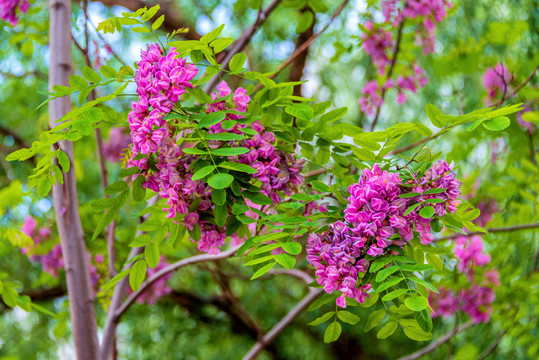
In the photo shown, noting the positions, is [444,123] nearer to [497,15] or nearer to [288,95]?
[288,95]

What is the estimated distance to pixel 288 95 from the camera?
993mm

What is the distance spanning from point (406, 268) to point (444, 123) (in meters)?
0.30

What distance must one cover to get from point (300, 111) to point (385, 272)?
1.11 ft

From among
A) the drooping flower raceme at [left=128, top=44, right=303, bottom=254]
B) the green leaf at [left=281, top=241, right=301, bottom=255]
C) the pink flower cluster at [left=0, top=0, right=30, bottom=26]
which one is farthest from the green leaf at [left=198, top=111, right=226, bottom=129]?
the pink flower cluster at [left=0, top=0, right=30, bottom=26]

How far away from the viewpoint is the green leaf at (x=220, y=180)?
865 millimetres

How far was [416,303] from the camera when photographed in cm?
78

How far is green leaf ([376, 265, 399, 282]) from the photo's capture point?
0.80 metres

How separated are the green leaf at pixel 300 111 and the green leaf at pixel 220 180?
0.62 feet

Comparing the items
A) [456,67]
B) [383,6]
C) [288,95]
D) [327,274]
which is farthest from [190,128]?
[456,67]

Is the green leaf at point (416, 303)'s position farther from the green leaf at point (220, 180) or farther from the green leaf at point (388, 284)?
the green leaf at point (220, 180)

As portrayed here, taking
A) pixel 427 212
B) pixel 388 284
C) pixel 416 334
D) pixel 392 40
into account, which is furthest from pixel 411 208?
pixel 392 40

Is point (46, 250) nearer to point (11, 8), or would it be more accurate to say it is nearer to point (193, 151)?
point (11, 8)

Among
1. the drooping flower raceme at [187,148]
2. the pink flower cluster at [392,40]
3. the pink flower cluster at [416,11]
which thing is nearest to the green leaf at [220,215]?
the drooping flower raceme at [187,148]

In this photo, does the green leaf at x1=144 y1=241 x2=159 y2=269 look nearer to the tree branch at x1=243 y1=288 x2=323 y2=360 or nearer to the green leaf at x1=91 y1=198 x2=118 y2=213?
the green leaf at x1=91 y1=198 x2=118 y2=213
